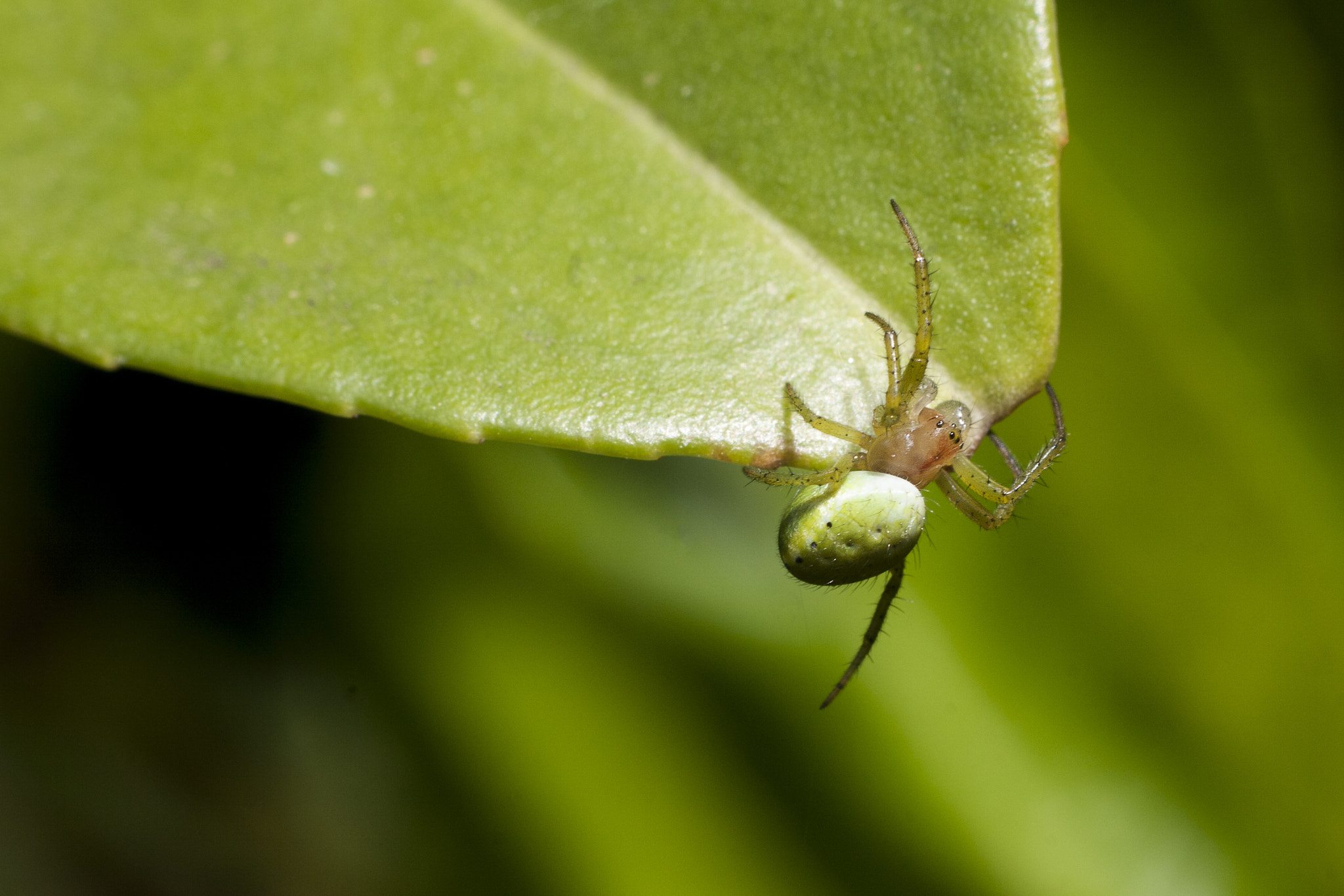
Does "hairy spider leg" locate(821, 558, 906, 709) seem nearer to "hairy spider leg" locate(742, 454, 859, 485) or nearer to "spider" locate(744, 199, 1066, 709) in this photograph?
"spider" locate(744, 199, 1066, 709)

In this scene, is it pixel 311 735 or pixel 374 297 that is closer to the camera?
pixel 374 297

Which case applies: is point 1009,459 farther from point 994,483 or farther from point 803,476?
point 803,476

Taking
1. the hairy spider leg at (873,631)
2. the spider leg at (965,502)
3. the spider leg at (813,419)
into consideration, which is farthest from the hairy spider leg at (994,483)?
the spider leg at (813,419)

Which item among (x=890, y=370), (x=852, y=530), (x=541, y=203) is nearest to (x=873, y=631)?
(x=852, y=530)

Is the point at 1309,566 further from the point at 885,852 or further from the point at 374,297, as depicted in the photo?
the point at 374,297

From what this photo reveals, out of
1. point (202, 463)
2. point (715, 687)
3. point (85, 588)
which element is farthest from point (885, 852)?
point (85, 588)

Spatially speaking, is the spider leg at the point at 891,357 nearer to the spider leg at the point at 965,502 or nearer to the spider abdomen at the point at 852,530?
the spider abdomen at the point at 852,530
